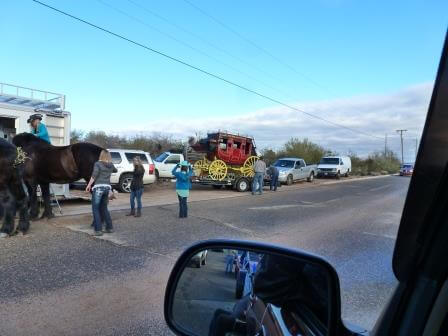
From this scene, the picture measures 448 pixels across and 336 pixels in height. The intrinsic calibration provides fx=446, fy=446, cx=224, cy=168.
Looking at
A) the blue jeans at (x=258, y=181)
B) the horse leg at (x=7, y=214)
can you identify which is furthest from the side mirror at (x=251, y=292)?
the blue jeans at (x=258, y=181)

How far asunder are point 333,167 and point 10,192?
32.9m

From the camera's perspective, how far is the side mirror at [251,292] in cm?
172

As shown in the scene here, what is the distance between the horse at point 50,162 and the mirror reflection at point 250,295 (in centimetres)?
915

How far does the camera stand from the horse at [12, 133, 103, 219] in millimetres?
11102

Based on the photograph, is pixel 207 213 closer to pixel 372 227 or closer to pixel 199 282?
pixel 372 227

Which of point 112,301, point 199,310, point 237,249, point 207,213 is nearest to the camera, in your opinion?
point 237,249

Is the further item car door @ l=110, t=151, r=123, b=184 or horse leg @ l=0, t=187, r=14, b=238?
car door @ l=110, t=151, r=123, b=184

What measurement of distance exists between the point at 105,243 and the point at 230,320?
6808 mm

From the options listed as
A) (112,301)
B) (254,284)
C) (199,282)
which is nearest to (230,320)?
(254,284)

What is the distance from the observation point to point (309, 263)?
1741mm

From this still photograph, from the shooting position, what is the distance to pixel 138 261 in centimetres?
712

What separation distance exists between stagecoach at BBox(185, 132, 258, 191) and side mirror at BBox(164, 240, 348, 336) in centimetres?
1960

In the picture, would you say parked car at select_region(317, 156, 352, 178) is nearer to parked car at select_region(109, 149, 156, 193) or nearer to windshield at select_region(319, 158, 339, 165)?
windshield at select_region(319, 158, 339, 165)

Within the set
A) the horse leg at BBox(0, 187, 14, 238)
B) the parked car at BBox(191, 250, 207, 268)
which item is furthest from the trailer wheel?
the parked car at BBox(191, 250, 207, 268)
